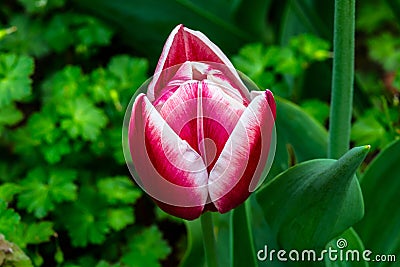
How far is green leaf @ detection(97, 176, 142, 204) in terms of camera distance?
1.58m

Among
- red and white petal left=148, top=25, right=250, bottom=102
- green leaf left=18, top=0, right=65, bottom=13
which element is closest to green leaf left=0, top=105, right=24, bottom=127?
green leaf left=18, top=0, right=65, bottom=13

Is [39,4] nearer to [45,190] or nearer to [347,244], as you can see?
[45,190]

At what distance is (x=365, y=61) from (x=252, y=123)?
172 centimetres

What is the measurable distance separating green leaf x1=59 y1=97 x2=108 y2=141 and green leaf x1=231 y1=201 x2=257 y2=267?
52 cm

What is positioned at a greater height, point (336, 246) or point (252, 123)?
point (252, 123)

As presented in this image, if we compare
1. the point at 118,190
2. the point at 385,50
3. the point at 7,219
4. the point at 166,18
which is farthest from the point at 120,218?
the point at 385,50

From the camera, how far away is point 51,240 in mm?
1652

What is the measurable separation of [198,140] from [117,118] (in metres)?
0.86

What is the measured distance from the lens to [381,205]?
1.34m

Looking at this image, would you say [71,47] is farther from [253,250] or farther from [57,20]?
Result: [253,250]

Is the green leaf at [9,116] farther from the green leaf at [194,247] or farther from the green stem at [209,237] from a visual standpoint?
the green stem at [209,237]

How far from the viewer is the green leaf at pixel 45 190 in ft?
4.90

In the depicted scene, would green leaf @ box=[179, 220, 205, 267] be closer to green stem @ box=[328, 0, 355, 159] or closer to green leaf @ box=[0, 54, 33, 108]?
green stem @ box=[328, 0, 355, 159]

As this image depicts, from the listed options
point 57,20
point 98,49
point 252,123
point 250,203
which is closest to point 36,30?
point 57,20
